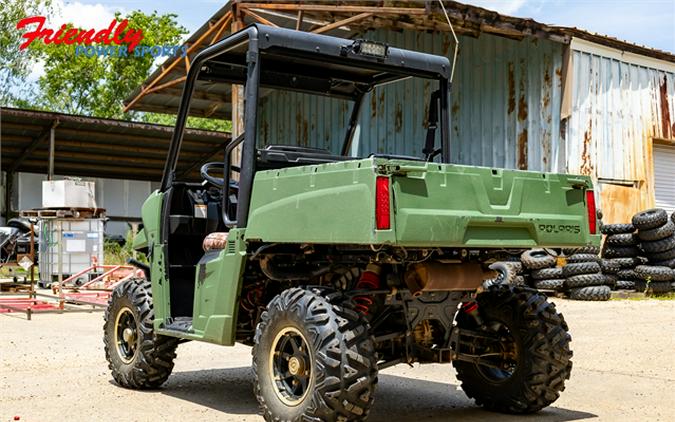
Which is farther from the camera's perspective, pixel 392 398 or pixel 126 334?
pixel 126 334

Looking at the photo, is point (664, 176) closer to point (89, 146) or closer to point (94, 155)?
point (89, 146)

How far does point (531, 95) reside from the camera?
17438mm

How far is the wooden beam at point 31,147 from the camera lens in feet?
94.0

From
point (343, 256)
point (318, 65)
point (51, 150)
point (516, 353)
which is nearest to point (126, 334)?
point (343, 256)

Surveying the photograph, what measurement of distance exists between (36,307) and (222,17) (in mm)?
7433

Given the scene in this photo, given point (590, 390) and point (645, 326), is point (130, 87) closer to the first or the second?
point (645, 326)

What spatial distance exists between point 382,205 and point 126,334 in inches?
139

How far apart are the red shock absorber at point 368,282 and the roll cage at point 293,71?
92 cm

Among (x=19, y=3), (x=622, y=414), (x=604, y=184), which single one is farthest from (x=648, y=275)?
(x=19, y=3)

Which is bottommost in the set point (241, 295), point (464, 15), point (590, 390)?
point (590, 390)

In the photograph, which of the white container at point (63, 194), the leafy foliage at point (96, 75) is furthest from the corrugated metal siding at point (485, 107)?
the leafy foliage at point (96, 75)

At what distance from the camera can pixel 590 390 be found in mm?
7668

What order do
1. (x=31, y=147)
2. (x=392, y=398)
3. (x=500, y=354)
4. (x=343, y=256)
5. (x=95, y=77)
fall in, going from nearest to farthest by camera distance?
1. (x=343, y=256)
2. (x=500, y=354)
3. (x=392, y=398)
4. (x=31, y=147)
5. (x=95, y=77)

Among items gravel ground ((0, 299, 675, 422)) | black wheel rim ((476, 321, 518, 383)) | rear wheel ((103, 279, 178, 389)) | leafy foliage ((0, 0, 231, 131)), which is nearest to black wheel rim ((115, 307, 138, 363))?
rear wheel ((103, 279, 178, 389))
